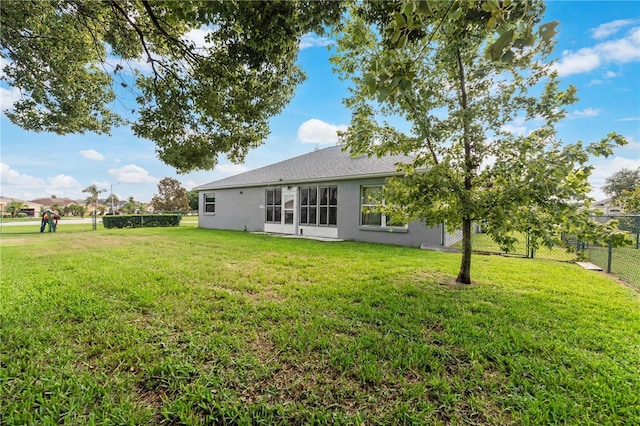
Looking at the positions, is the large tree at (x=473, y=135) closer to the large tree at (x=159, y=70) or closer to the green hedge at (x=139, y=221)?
the large tree at (x=159, y=70)

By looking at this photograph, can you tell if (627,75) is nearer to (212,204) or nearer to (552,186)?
(552,186)

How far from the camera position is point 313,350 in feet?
9.36

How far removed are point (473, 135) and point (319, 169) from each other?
9.65 m

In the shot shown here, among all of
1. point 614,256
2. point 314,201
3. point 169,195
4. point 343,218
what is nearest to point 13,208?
point 169,195

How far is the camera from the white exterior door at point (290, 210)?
14.1m

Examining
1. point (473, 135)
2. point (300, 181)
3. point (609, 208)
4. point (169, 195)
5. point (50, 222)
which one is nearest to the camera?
point (473, 135)

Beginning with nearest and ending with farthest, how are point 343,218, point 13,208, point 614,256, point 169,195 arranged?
1. point 614,256
2. point 343,218
3. point 13,208
4. point 169,195

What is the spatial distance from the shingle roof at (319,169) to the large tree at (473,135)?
3.95m

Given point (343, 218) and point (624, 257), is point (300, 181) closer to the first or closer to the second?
point (343, 218)

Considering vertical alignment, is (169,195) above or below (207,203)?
above

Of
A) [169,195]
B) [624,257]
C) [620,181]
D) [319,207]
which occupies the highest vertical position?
[620,181]

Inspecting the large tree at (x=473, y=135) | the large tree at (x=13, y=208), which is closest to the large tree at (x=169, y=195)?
the large tree at (x=13, y=208)

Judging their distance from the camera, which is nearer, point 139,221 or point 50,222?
point 50,222

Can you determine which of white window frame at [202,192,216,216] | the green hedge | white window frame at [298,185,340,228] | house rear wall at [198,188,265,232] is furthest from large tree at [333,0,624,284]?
the green hedge
